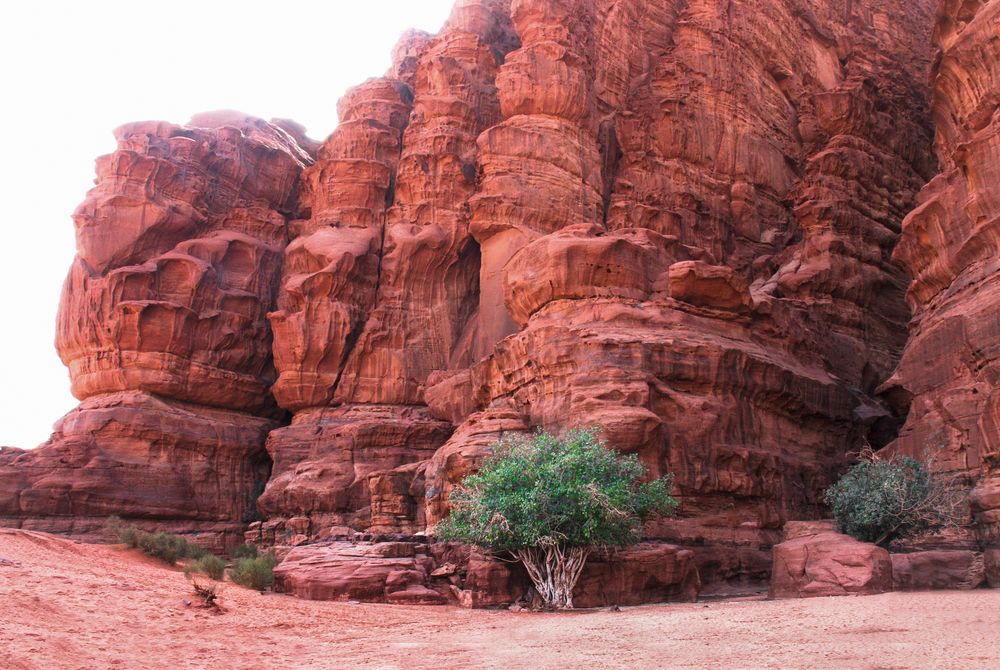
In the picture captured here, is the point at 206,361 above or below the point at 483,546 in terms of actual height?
above

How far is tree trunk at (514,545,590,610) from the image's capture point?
1867cm

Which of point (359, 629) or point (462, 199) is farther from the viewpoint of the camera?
point (462, 199)

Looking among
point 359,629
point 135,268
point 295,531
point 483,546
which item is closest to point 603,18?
point 135,268

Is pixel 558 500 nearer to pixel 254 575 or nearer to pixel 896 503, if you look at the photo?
pixel 896 503

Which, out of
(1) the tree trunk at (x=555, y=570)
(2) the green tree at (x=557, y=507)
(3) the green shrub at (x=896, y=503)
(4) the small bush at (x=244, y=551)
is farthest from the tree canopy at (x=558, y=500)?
(4) the small bush at (x=244, y=551)

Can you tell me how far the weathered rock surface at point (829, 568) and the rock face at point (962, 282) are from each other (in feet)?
8.99

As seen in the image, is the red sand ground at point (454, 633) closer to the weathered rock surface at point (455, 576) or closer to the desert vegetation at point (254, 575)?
the weathered rock surface at point (455, 576)

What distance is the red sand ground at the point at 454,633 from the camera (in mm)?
10180

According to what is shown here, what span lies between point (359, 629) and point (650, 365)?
Result: 12.3 metres

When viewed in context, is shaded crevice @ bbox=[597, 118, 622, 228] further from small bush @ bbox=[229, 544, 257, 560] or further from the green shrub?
the green shrub

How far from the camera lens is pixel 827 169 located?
143ft

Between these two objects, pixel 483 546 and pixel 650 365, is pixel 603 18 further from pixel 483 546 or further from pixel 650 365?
pixel 483 546

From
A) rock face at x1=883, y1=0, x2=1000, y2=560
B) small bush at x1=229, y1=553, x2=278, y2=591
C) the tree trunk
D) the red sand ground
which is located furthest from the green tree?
rock face at x1=883, y1=0, x2=1000, y2=560

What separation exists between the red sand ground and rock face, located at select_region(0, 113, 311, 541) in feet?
63.4
